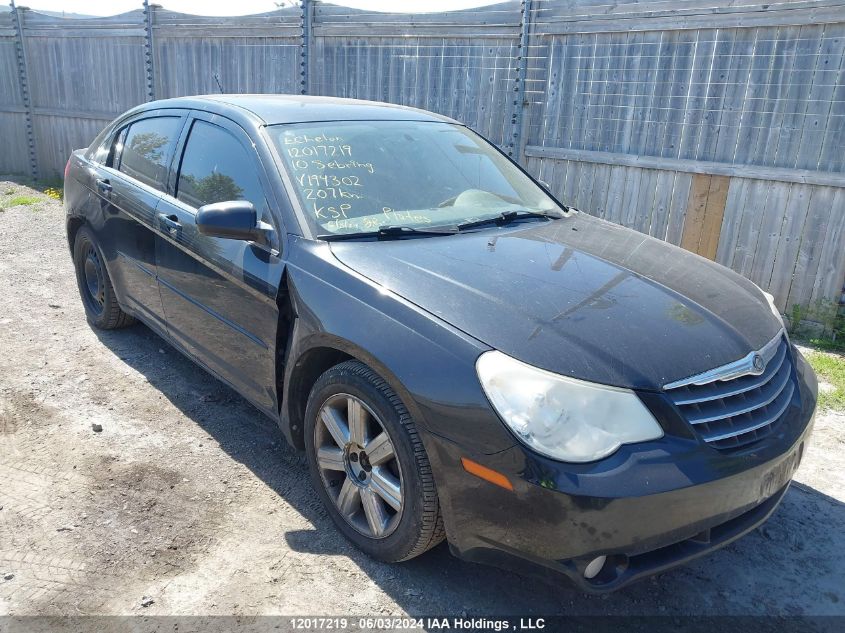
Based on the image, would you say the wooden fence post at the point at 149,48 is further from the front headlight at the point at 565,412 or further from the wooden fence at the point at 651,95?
the front headlight at the point at 565,412

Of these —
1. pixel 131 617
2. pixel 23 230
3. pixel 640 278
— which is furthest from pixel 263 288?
pixel 23 230

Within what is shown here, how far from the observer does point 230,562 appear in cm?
276

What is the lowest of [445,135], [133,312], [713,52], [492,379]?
[133,312]

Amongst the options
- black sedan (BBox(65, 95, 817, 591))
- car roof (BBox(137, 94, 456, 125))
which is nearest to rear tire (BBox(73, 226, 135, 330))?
black sedan (BBox(65, 95, 817, 591))

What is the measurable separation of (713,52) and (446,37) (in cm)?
277

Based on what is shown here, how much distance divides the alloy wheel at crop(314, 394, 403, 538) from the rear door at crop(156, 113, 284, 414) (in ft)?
1.39

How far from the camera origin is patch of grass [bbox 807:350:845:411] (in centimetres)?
448

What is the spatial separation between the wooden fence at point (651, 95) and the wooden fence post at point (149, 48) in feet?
6.86

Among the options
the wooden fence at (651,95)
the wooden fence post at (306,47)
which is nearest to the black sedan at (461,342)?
the wooden fence at (651,95)

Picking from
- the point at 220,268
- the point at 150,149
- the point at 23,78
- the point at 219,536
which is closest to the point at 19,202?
the point at 23,78

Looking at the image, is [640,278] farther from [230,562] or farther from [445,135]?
[230,562]

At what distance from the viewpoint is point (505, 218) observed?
347 cm

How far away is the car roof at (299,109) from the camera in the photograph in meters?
3.54

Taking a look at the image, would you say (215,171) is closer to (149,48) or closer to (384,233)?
(384,233)
